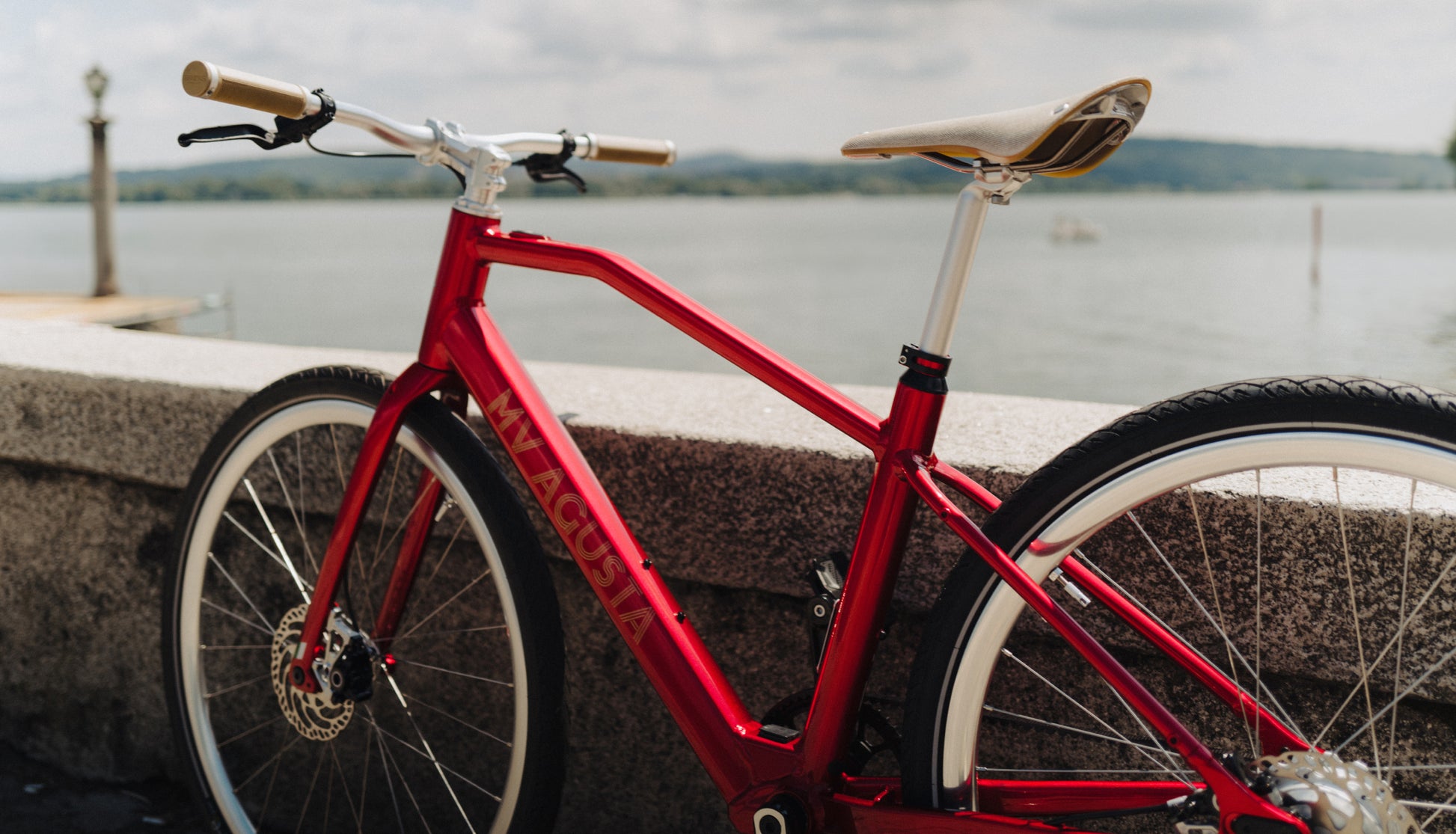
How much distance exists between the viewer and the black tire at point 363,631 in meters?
1.73

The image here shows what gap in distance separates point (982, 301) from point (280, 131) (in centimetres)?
6977

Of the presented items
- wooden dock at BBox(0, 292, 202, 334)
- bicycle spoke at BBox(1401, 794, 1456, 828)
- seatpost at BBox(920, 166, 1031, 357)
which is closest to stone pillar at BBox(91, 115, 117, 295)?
wooden dock at BBox(0, 292, 202, 334)

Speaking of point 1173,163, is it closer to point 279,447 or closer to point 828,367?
point 828,367

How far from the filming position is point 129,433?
2422mm

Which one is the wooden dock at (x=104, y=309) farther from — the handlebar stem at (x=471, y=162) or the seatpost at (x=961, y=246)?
the seatpost at (x=961, y=246)

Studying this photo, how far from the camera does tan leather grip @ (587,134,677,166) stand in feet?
6.84

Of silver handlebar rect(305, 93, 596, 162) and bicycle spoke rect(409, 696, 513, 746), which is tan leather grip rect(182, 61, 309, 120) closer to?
silver handlebar rect(305, 93, 596, 162)

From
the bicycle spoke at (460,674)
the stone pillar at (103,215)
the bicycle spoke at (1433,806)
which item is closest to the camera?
the bicycle spoke at (1433,806)

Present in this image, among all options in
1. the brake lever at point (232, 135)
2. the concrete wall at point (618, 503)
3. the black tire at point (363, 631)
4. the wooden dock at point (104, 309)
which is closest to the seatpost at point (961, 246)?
the concrete wall at point (618, 503)

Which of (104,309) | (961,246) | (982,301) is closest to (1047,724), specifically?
(961,246)

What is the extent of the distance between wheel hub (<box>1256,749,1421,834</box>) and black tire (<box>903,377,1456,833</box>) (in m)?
0.10

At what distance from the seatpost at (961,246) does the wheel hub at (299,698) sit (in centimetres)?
124

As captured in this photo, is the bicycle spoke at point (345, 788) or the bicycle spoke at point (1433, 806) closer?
the bicycle spoke at point (1433, 806)

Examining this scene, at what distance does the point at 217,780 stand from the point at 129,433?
83 centimetres
